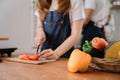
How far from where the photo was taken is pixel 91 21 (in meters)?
1.92

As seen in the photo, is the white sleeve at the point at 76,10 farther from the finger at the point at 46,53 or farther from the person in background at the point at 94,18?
the person in background at the point at 94,18

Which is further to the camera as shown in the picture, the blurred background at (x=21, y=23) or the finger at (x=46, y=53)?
the blurred background at (x=21, y=23)

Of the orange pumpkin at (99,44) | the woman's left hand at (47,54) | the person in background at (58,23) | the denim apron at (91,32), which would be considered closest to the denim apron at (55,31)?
the person in background at (58,23)

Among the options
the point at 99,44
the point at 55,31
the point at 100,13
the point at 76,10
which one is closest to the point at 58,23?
the point at 55,31

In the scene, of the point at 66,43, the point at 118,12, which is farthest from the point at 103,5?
the point at 66,43

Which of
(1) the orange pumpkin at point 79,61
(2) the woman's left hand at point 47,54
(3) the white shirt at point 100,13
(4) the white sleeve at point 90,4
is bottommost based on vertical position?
(2) the woman's left hand at point 47,54

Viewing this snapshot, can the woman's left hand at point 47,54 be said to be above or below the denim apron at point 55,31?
below

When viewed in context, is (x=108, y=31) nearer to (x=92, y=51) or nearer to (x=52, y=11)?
(x=52, y=11)

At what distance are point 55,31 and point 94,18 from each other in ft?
2.57

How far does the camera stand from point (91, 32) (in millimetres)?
1876

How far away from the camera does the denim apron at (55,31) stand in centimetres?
124

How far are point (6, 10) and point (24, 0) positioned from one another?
28 cm

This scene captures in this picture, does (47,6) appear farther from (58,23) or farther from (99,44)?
(99,44)

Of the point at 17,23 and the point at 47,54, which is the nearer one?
the point at 47,54
